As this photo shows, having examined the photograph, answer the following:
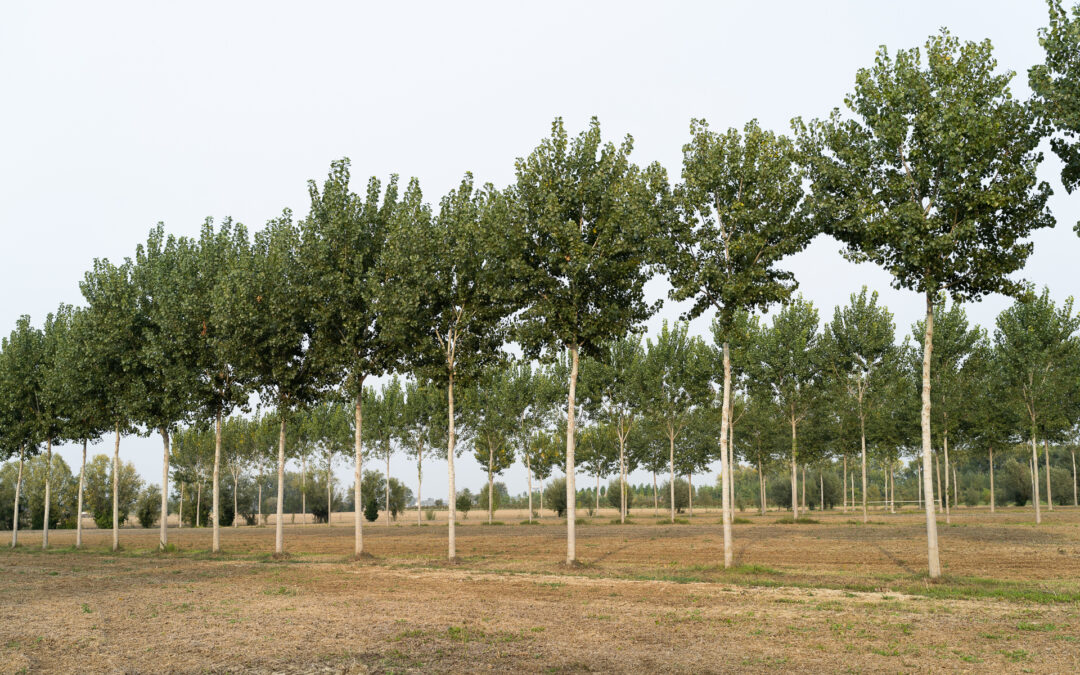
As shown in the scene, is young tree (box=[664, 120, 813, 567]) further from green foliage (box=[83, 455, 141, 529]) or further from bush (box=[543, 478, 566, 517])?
green foliage (box=[83, 455, 141, 529])

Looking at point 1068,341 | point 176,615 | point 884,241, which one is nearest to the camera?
point 176,615

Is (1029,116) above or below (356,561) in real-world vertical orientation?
above

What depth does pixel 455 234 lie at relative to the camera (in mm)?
26406

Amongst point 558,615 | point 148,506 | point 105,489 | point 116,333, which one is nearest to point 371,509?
point 148,506

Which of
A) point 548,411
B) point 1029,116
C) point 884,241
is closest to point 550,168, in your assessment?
A: point 884,241

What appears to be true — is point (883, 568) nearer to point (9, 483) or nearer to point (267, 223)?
point (267, 223)

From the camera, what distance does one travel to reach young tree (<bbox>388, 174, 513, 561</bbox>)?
84.0 feet

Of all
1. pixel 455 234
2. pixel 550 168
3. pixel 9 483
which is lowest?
pixel 9 483

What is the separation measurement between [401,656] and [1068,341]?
50595 mm

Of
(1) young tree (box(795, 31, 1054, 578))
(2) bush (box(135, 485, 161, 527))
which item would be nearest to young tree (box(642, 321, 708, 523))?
(1) young tree (box(795, 31, 1054, 578))

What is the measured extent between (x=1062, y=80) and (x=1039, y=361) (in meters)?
35.3

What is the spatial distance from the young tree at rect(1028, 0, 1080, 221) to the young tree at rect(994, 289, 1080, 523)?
3387cm

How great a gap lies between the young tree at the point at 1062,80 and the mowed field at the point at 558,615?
31.4ft

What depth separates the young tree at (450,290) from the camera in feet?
84.0
